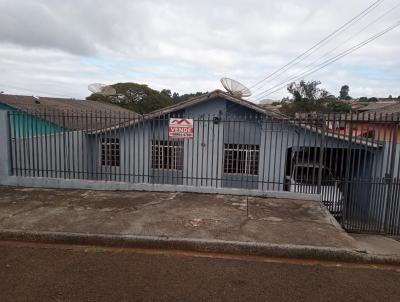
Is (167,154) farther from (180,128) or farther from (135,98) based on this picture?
(135,98)

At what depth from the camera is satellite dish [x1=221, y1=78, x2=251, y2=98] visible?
13969mm

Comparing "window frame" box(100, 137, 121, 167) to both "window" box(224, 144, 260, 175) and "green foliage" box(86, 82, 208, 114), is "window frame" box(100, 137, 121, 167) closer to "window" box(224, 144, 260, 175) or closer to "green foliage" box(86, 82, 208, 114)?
"window" box(224, 144, 260, 175)

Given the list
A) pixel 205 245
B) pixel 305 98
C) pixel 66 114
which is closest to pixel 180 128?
pixel 205 245

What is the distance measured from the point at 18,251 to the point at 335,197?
6.51 m

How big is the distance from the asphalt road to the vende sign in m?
3.31

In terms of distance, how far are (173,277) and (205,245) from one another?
88cm

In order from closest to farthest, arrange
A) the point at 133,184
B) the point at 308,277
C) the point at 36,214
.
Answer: the point at 308,277
the point at 36,214
the point at 133,184

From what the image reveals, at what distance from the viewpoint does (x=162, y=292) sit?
3.37 m

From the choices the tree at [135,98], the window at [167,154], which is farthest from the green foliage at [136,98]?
the window at [167,154]

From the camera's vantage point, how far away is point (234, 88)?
14.2 m

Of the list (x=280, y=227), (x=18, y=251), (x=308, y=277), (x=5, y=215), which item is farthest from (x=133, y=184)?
(x=308, y=277)

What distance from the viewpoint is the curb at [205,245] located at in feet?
13.9

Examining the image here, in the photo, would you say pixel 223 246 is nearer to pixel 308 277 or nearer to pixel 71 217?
pixel 308 277

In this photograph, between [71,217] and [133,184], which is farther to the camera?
[133,184]
